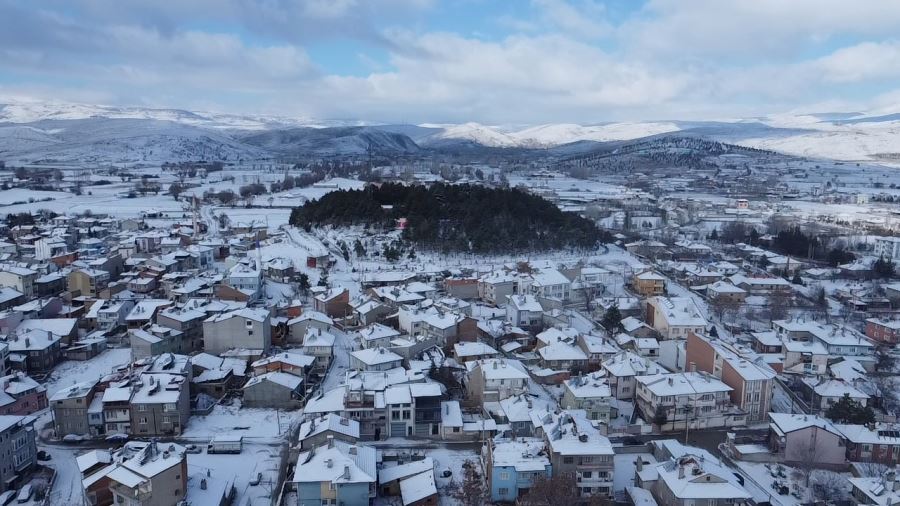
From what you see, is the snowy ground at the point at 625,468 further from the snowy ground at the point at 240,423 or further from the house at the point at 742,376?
the snowy ground at the point at 240,423

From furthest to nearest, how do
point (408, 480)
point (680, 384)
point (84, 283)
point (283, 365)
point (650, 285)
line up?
Answer: 1. point (650, 285)
2. point (84, 283)
3. point (283, 365)
4. point (680, 384)
5. point (408, 480)

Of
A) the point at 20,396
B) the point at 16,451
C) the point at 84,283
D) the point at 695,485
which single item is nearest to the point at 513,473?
the point at 695,485

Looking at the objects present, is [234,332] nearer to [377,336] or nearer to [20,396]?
[377,336]

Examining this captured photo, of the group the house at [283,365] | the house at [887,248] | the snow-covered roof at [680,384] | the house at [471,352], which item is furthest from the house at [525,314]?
the house at [887,248]

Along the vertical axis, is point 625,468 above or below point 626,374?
below

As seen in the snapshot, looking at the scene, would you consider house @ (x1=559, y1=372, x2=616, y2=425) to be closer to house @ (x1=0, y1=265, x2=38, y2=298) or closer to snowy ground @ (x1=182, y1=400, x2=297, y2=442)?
snowy ground @ (x1=182, y1=400, x2=297, y2=442)

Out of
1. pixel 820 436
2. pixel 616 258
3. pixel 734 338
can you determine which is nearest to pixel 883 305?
pixel 734 338
